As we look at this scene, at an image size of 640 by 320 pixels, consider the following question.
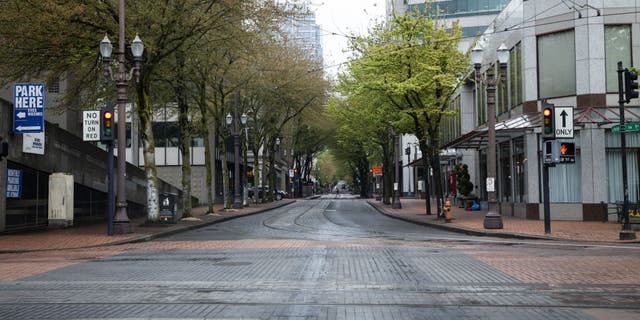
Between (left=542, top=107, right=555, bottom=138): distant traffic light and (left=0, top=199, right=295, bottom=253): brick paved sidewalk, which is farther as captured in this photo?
(left=542, top=107, right=555, bottom=138): distant traffic light

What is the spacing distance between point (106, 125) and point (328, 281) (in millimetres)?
12654

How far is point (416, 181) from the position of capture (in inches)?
3093

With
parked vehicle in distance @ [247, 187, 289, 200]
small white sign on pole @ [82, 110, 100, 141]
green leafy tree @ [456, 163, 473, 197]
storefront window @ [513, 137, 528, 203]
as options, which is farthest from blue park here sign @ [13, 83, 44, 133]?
parked vehicle in distance @ [247, 187, 289, 200]

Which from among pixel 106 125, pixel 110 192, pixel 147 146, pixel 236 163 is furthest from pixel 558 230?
pixel 236 163

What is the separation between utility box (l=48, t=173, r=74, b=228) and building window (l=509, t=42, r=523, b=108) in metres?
20.8

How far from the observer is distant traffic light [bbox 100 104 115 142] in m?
20.5

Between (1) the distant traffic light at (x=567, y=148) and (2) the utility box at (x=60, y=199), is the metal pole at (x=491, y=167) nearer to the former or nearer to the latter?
(1) the distant traffic light at (x=567, y=148)

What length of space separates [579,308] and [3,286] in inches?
369

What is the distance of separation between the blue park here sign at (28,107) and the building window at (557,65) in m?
20.8

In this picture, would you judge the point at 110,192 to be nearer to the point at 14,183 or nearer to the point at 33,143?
the point at 33,143

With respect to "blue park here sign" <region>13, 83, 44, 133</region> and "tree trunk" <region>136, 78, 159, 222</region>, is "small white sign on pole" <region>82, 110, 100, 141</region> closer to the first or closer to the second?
"blue park here sign" <region>13, 83, 44, 133</region>

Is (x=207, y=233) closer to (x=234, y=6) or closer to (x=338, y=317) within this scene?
(x=234, y=6)

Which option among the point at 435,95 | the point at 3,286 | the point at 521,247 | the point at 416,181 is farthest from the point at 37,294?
the point at 416,181

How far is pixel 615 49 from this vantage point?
26.1 m
